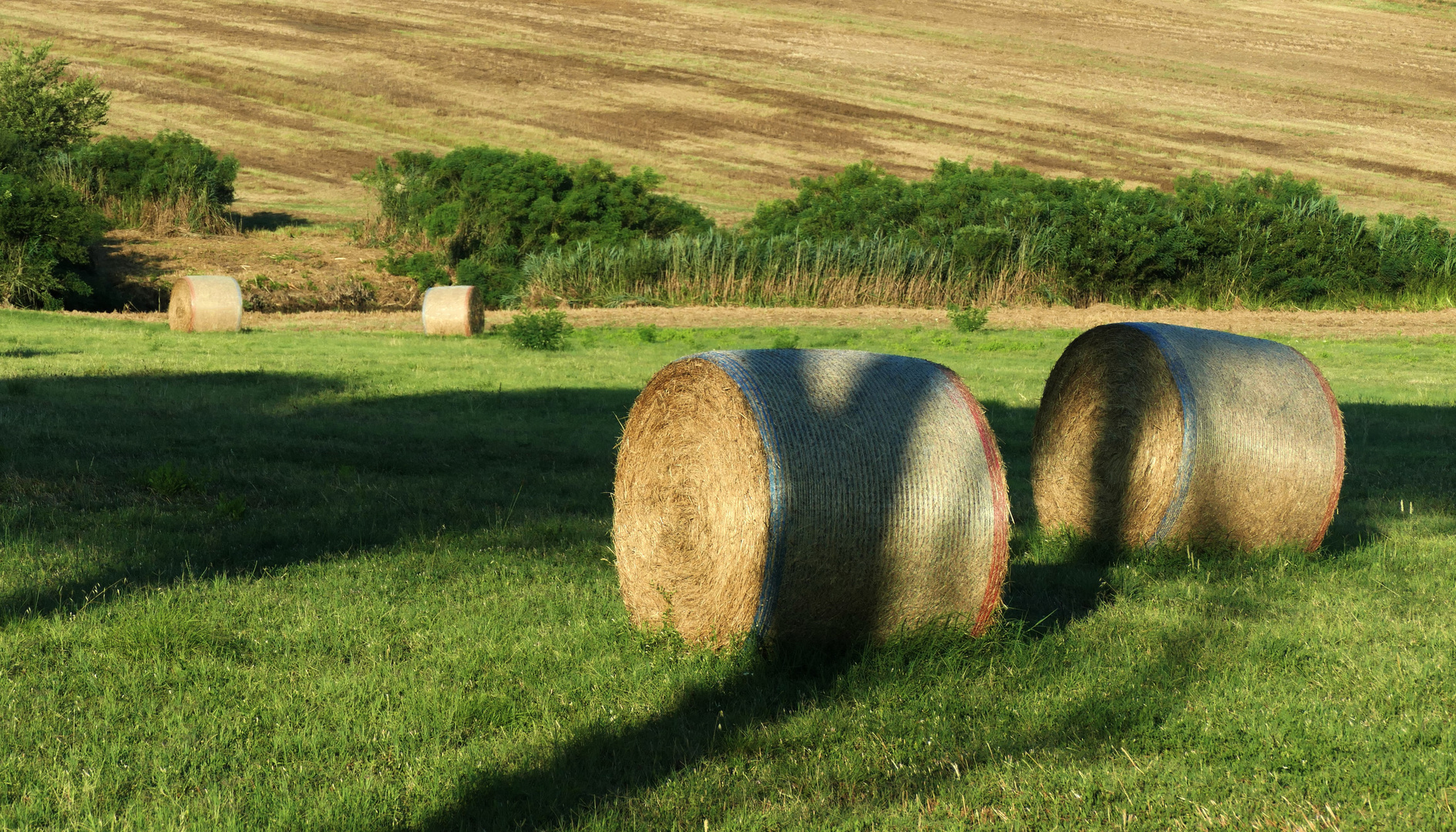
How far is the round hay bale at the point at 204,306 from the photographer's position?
1998cm

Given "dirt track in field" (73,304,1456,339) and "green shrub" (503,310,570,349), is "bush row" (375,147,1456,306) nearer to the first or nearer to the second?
"dirt track in field" (73,304,1456,339)

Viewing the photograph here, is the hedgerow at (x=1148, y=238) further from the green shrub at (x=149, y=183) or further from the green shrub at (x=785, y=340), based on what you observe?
the green shrub at (x=149, y=183)

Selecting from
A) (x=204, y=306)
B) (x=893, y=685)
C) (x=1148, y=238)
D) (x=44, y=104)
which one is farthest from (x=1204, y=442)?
(x=44, y=104)

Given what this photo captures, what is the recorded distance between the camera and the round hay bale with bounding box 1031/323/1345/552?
7477 mm

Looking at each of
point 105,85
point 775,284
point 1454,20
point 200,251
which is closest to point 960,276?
point 775,284

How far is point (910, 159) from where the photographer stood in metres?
47.5

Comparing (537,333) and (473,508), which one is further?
(537,333)

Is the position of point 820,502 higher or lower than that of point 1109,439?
higher

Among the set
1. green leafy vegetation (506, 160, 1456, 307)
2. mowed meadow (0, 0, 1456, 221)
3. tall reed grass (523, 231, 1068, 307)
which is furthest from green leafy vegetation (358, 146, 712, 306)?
mowed meadow (0, 0, 1456, 221)

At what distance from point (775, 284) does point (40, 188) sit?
49.2ft

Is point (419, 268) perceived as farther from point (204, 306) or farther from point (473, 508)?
point (473, 508)

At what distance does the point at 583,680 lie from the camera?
214 inches

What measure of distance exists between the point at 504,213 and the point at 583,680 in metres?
28.4

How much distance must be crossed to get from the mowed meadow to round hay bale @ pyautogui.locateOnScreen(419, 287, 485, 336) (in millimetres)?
19537
